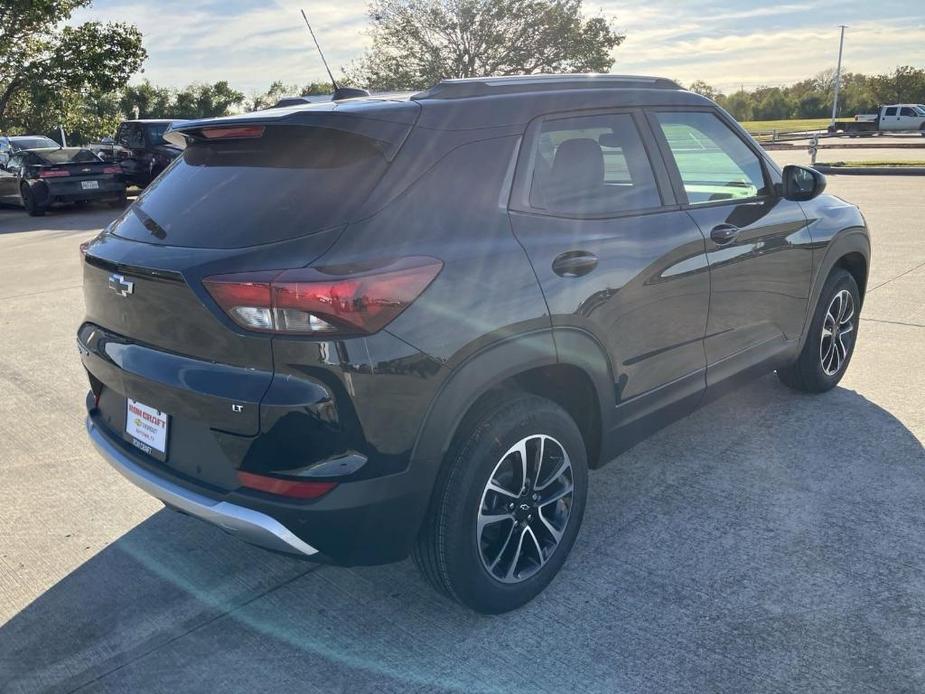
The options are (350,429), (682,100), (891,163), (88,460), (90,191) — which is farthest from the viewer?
(891,163)

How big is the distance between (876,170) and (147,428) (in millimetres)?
21034

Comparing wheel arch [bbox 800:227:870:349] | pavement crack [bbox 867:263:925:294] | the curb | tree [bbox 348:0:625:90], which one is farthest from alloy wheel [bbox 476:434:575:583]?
tree [bbox 348:0:625:90]

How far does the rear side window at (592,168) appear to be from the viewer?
2885 millimetres

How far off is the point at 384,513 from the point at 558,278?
988 millimetres

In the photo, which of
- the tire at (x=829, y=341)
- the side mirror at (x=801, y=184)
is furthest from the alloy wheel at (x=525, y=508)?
the tire at (x=829, y=341)

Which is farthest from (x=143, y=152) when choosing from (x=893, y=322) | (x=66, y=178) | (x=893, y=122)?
(x=893, y=122)

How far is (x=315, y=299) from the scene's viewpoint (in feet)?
7.29

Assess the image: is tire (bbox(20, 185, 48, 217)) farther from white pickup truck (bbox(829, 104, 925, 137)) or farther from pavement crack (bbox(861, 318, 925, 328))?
white pickup truck (bbox(829, 104, 925, 137))

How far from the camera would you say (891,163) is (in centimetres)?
2095

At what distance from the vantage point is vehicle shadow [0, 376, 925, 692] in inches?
100

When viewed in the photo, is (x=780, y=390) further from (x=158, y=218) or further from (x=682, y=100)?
(x=158, y=218)

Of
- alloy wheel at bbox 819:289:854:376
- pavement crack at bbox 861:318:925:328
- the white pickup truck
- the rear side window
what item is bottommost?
pavement crack at bbox 861:318:925:328

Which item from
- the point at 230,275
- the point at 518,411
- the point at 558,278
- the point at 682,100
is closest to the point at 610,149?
the point at 682,100

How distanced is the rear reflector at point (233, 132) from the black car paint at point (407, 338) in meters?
0.08
